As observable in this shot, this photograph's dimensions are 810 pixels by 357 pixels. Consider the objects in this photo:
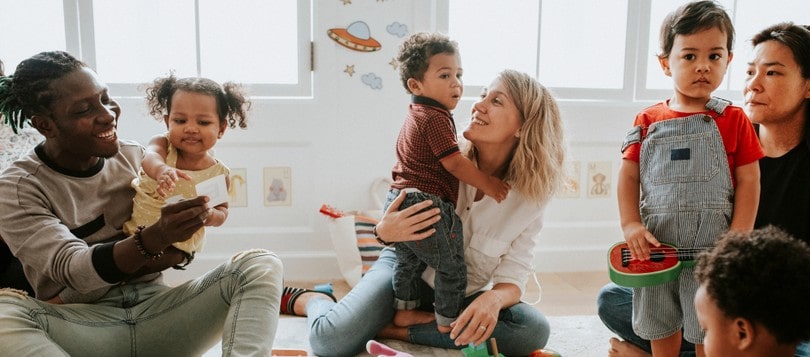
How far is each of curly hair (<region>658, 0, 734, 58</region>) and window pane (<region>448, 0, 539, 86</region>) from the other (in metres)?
1.37

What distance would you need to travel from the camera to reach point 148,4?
8.91 ft

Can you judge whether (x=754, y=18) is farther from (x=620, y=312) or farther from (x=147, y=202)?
(x=147, y=202)

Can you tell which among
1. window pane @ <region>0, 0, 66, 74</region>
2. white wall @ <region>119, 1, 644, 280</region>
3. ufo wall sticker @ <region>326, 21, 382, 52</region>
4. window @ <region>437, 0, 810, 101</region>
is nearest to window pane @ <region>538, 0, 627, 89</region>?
window @ <region>437, 0, 810, 101</region>

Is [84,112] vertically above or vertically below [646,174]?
above

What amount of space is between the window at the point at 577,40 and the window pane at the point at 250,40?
717mm

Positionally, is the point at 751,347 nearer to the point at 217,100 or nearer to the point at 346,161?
the point at 217,100

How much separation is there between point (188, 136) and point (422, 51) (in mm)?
726

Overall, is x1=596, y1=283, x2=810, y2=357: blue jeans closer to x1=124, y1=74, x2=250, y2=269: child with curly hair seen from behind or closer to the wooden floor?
the wooden floor

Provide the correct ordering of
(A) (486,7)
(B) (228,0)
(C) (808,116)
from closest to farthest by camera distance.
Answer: (C) (808,116)
(B) (228,0)
(A) (486,7)

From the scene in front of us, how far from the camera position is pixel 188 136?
5.79 feet

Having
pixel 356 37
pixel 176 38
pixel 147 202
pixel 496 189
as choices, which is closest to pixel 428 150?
pixel 496 189

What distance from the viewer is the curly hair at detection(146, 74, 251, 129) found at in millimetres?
1805

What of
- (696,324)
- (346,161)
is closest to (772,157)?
(696,324)

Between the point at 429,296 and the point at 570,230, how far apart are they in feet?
4.13
